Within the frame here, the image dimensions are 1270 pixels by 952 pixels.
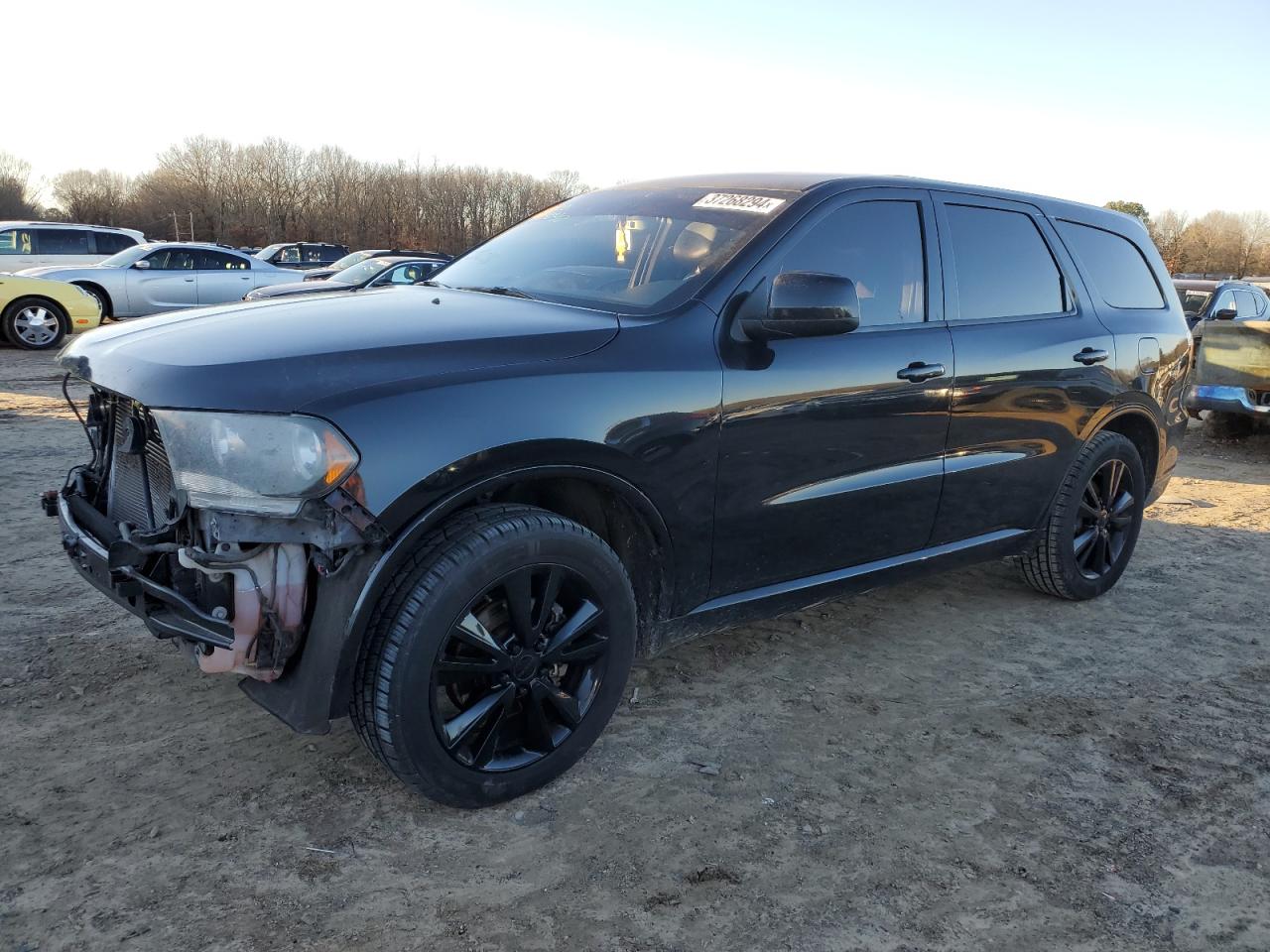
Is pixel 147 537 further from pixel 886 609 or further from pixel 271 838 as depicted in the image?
pixel 886 609

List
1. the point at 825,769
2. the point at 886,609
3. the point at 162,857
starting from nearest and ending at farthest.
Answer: the point at 162,857, the point at 825,769, the point at 886,609

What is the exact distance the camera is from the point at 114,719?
3115mm

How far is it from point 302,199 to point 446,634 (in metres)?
71.3

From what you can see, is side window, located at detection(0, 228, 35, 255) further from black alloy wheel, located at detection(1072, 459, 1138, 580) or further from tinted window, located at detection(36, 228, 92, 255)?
black alloy wheel, located at detection(1072, 459, 1138, 580)

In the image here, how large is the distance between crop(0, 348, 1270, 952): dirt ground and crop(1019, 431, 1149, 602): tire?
0.43 meters

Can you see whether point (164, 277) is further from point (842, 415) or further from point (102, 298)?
point (842, 415)

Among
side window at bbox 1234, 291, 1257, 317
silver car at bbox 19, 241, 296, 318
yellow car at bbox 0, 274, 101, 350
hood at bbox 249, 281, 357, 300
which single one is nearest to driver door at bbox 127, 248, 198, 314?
silver car at bbox 19, 241, 296, 318

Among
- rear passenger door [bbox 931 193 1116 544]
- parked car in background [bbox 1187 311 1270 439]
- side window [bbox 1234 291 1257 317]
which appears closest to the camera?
rear passenger door [bbox 931 193 1116 544]

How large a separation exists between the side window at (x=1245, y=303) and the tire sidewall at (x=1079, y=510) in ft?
28.4

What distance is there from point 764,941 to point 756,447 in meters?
1.42

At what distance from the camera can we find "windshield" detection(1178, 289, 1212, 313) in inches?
476

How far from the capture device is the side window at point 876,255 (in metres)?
3.37

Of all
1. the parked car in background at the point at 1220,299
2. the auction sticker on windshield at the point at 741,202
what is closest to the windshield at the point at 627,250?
the auction sticker on windshield at the point at 741,202

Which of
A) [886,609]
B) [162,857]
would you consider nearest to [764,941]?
[162,857]
